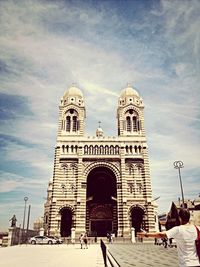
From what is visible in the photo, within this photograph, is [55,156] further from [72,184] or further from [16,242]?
[16,242]

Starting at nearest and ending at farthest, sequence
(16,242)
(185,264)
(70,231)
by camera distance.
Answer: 1. (185,264)
2. (16,242)
3. (70,231)

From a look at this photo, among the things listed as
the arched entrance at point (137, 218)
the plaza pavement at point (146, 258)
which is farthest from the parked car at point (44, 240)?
the plaza pavement at point (146, 258)

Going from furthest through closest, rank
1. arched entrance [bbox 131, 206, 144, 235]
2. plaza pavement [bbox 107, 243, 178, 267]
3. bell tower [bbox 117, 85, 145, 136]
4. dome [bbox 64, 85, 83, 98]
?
dome [bbox 64, 85, 83, 98] < bell tower [bbox 117, 85, 145, 136] < arched entrance [bbox 131, 206, 144, 235] < plaza pavement [bbox 107, 243, 178, 267]

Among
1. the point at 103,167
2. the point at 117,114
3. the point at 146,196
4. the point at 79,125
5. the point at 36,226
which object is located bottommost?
the point at 36,226

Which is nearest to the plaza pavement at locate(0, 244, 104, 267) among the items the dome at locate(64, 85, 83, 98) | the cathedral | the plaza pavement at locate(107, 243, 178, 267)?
the plaza pavement at locate(107, 243, 178, 267)

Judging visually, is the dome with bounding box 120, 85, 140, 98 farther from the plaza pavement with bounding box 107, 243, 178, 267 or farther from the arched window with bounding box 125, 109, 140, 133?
the plaza pavement with bounding box 107, 243, 178, 267

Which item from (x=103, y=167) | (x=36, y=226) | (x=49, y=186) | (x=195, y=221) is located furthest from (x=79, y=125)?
(x=36, y=226)

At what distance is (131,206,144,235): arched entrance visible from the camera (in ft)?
117

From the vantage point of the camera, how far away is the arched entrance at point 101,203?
3731 centimetres

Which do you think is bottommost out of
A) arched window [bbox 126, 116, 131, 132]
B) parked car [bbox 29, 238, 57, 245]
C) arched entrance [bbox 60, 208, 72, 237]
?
parked car [bbox 29, 238, 57, 245]

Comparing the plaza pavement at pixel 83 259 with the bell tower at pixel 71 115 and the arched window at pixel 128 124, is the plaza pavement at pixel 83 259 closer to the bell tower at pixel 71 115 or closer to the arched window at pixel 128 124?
the bell tower at pixel 71 115

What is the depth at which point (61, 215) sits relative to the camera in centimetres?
3506

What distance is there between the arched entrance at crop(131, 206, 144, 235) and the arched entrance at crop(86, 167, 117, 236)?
2940mm

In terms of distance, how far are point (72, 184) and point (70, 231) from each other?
23.7ft
